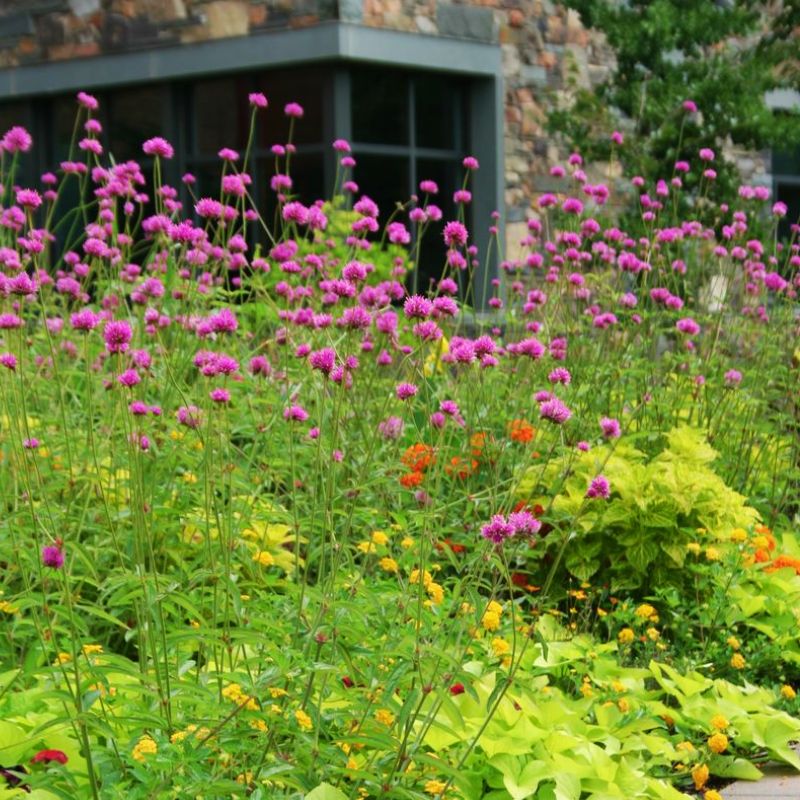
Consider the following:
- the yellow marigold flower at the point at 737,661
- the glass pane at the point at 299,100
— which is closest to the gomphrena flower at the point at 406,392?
the yellow marigold flower at the point at 737,661

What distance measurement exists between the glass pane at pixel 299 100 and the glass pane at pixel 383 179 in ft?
1.35

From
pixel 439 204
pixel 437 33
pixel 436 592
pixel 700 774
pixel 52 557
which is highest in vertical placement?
pixel 437 33

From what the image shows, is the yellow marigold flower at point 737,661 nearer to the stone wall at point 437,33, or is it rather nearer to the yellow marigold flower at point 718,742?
the yellow marigold flower at point 718,742

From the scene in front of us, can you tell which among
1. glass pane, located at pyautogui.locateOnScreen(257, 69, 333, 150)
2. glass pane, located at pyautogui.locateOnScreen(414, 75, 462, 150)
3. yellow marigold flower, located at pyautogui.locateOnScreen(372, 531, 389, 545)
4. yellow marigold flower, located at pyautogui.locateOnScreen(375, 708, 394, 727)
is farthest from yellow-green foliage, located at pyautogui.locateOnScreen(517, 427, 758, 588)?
glass pane, located at pyautogui.locateOnScreen(414, 75, 462, 150)

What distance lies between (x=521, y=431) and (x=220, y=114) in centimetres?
699

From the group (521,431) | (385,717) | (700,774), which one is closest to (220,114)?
(521,431)

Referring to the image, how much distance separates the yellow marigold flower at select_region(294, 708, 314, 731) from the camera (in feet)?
8.66

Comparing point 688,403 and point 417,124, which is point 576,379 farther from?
point 417,124

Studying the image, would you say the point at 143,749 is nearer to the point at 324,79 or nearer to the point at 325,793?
the point at 325,793

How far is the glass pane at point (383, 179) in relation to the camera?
34.5ft

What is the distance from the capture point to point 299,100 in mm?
10312

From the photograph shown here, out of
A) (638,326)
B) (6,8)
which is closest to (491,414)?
(638,326)

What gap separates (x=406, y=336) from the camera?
Result: 627 cm

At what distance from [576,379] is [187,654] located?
2162 mm
